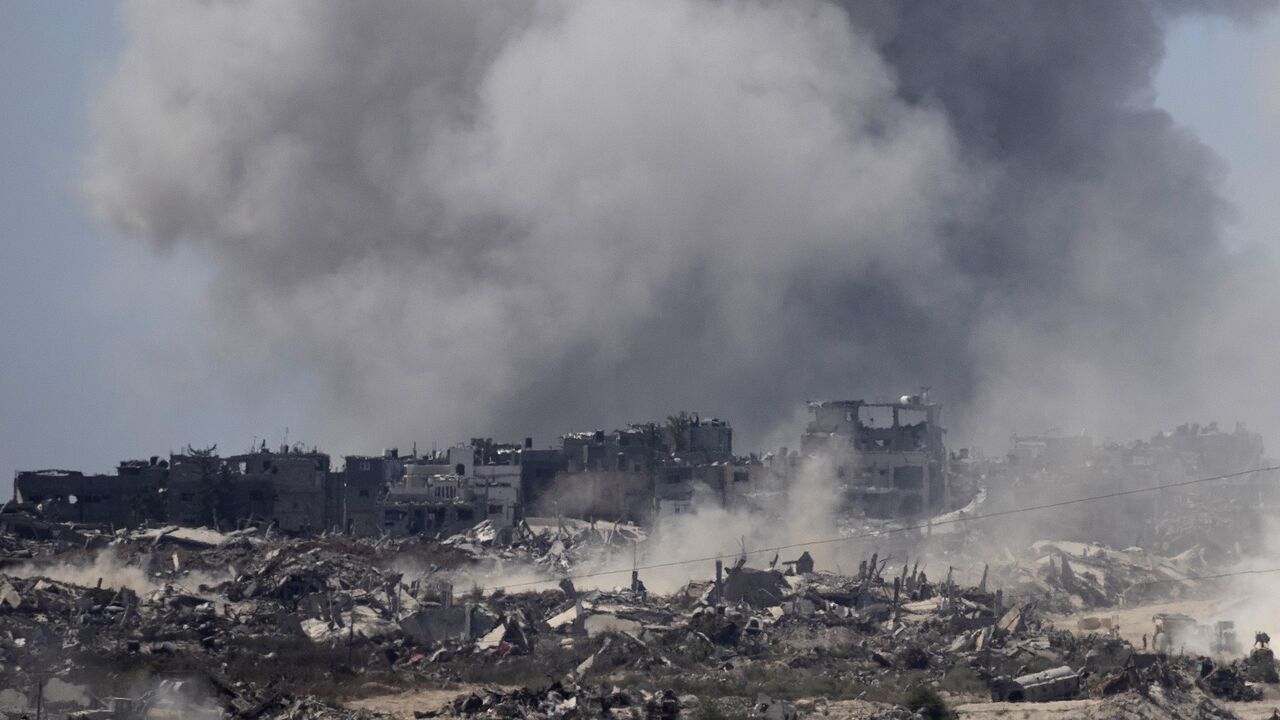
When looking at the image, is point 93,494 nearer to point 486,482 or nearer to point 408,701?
point 486,482

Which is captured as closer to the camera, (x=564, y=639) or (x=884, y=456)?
(x=564, y=639)

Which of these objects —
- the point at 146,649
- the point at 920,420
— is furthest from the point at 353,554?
the point at 920,420

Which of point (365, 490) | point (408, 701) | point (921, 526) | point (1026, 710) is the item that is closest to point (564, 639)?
point (408, 701)

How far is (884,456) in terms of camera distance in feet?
236

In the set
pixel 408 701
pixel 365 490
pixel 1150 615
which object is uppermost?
pixel 365 490

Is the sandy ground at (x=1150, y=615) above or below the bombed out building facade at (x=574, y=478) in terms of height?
below

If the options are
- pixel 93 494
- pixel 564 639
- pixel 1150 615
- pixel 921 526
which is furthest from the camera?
pixel 93 494

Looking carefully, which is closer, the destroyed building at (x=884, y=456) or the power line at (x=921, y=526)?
the power line at (x=921, y=526)

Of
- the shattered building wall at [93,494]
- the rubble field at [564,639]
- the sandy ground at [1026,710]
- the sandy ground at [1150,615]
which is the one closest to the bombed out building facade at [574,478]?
the shattered building wall at [93,494]

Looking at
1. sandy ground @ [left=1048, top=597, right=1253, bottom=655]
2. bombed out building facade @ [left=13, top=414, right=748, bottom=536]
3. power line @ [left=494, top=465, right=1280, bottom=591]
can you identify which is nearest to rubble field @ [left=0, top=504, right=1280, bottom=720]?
sandy ground @ [left=1048, top=597, right=1253, bottom=655]

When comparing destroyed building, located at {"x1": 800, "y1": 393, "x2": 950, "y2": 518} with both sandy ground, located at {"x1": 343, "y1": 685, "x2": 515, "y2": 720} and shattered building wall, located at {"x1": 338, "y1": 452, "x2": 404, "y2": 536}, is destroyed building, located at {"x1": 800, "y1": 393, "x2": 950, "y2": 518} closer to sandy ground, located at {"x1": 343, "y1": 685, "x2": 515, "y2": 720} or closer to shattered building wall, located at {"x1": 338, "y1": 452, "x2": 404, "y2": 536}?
shattered building wall, located at {"x1": 338, "y1": 452, "x2": 404, "y2": 536}

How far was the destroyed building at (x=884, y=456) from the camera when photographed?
70.2 metres

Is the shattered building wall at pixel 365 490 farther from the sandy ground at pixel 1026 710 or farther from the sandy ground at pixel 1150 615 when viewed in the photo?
the sandy ground at pixel 1026 710

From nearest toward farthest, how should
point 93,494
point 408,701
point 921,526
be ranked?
point 408,701
point 921,526
point 93,494
